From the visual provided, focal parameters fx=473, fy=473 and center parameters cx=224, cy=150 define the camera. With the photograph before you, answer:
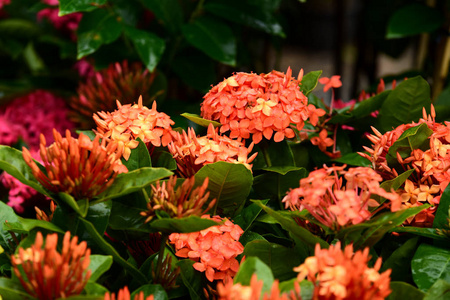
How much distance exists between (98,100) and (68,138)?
0.52 meters

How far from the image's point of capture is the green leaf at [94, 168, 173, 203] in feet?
1.76

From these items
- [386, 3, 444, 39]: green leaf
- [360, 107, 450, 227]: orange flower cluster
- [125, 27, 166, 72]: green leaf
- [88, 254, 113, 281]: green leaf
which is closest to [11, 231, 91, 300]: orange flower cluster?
[88, 254, 113, 281]: green leaf

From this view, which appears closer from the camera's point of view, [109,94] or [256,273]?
[256,273]

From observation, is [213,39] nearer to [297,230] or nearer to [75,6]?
[75,6]

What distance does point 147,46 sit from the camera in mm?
1111

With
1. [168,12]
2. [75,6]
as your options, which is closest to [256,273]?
[75,6]

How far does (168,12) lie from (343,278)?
952 mm

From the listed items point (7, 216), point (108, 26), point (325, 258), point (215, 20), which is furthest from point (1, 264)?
point (215, 20)

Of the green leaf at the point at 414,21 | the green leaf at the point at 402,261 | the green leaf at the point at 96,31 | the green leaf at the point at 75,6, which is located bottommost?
the green leaf at the point at 402,261

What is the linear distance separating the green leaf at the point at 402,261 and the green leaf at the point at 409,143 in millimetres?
123

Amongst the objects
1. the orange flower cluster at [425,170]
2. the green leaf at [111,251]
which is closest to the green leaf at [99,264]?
the green leaf at [111,251]

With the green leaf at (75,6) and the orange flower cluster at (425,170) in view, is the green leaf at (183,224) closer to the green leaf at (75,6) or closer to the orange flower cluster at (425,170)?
the orange flower cluster at (425,170)

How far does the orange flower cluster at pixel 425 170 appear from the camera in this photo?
62cm

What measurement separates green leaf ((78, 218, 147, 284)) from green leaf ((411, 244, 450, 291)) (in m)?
0.33
